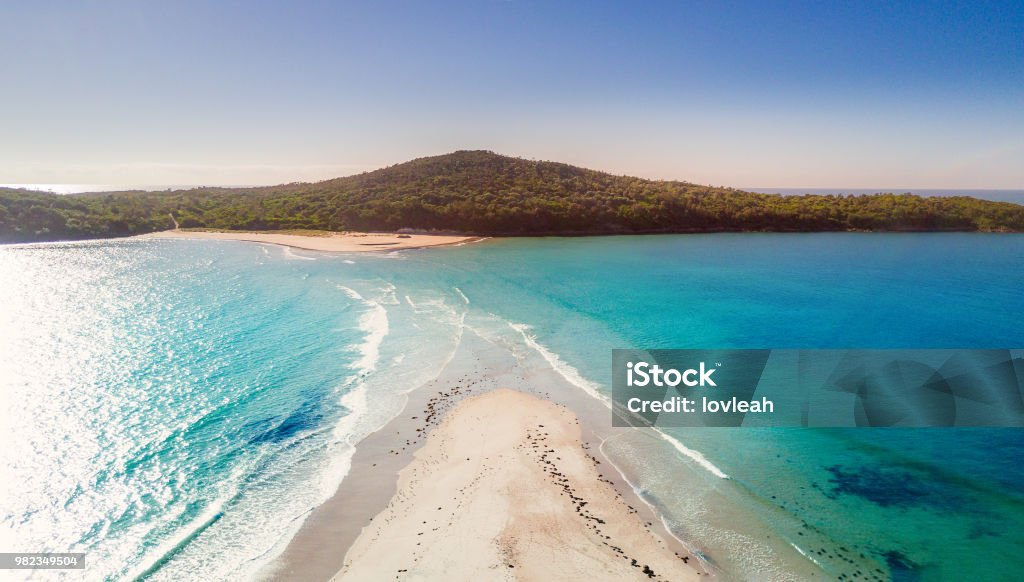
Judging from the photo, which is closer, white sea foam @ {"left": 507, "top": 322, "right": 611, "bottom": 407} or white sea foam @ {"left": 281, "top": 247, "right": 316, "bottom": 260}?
white sea foam @ {"left": 507, "top": 322, "right": 611, "bottom": 407}

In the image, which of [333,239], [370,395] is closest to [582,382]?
[370,395]

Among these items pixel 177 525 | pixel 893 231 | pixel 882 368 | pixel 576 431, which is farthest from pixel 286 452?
pixel 893 231

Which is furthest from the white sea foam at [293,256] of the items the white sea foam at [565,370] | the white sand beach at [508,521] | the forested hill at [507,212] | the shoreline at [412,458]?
the white sand beach at [508,521]

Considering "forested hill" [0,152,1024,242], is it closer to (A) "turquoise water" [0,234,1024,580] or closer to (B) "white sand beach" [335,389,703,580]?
(A) "turquoise water" [0,234,1024,580]

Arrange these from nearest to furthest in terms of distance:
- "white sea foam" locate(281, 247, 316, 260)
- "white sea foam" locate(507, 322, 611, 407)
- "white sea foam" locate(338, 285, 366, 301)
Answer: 1. "white sea foam" locate(507, 322, 611, 407)
2. "white sea foam" locate(338, 285, 366, 301)
3. "white sea foam" locate(281, 247, 316, 260)

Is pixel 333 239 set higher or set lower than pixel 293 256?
higher

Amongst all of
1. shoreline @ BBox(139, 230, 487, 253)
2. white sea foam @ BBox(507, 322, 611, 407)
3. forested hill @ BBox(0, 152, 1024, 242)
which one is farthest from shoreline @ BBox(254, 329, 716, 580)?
forested hill @ BBox(0, 152, 1024, 242)

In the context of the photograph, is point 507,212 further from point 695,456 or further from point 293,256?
point 695,456
